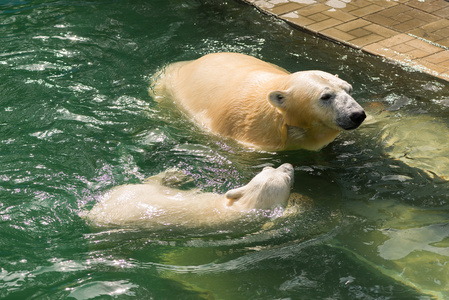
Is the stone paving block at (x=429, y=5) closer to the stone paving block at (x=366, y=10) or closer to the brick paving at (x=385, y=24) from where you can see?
the brick paving at (x=385, y=24)

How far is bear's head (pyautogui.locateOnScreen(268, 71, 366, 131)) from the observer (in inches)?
197

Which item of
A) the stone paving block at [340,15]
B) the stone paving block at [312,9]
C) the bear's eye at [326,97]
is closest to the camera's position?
the bear's eye at [326,97]

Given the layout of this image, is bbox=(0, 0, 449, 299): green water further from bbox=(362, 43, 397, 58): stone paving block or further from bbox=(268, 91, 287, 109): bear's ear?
bbox=(268, 91, 287, 109): bear's ear

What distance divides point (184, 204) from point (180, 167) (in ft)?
2.97

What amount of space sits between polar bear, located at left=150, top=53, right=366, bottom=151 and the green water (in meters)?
0.19

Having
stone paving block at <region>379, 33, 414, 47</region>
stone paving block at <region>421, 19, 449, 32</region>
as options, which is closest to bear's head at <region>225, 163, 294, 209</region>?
stone paving block at <region>379, 33, 414, 47</region>

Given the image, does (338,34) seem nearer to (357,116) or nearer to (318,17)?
(318,17)

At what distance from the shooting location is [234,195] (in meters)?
4.69

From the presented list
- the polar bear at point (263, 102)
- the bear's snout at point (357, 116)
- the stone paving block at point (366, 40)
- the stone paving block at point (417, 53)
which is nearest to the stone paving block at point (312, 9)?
the stone paving block at point (366, 40)

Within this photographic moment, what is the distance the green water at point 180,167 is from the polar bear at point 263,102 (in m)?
0.19

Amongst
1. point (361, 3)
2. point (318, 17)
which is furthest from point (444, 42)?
point (318, 17)

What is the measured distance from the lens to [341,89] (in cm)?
512

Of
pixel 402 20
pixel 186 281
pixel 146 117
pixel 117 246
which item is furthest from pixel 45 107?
pixel 402 20

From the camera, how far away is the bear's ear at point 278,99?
17.1 feet
